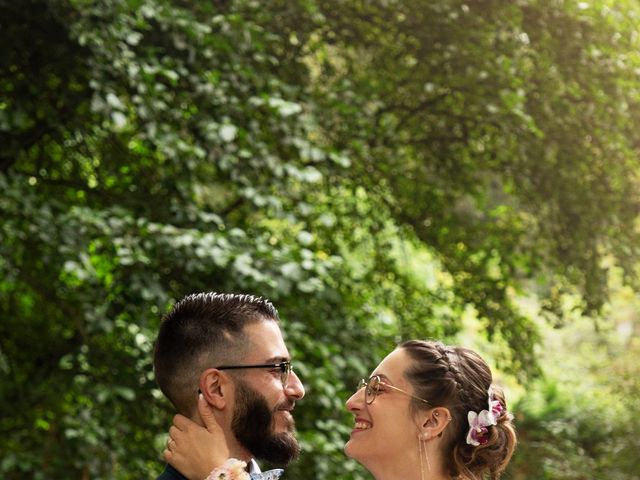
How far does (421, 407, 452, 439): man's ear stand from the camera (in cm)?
303

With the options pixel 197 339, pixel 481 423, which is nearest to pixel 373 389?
pixel 481 423

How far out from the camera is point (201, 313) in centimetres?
293

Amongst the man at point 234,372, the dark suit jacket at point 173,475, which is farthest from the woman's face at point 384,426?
the dark suit jacket at point 173,475

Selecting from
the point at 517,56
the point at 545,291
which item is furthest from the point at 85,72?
the point at 545,291

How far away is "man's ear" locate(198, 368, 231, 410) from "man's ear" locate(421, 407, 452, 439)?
597 mm

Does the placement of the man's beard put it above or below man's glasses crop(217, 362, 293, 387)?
below

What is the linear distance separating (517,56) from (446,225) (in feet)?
5.04

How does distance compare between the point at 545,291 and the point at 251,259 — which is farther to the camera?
the point at 545,291

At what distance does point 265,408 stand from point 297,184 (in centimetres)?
368

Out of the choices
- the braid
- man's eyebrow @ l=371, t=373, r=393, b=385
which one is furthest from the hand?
the braid

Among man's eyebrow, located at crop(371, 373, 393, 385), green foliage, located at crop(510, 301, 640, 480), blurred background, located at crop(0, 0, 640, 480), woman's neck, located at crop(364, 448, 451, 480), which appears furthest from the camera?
green foliage, located at crop(510, 301, 640, 480)

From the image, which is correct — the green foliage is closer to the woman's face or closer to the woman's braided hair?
the woman's braided hair

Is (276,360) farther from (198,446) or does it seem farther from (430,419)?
(430,419)

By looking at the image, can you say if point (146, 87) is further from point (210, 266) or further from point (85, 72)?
point (210, 266)
